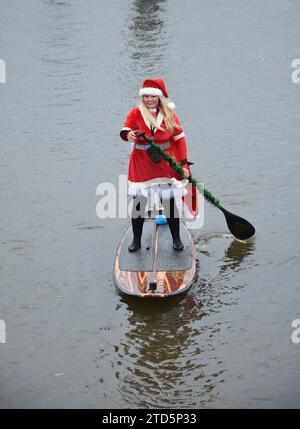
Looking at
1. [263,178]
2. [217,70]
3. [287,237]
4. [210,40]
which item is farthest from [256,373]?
[210,40]

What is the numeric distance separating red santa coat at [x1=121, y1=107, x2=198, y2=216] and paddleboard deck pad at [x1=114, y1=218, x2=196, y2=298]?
0.76 meters

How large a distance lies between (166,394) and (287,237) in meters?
3.51

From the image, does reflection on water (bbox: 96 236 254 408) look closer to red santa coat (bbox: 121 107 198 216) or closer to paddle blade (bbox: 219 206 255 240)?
paddle blade (bbox: 219 206 255 240)

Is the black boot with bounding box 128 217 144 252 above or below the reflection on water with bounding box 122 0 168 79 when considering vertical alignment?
below

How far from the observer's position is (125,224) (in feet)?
28.3

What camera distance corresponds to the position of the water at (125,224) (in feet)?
18.5

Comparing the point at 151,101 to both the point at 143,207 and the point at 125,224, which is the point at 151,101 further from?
the point at 125,224

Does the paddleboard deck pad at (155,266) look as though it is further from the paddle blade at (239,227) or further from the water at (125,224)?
the paddle blade at (239,227)

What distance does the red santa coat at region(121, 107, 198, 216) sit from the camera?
6.68 meters

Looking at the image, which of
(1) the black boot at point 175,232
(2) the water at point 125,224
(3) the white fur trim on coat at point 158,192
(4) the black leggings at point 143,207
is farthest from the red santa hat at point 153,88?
(2) the water at point 125,224

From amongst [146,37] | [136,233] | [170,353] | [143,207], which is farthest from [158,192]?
[146,37]

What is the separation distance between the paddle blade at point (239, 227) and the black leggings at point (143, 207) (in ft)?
3.14

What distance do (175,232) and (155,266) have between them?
0.57 meters

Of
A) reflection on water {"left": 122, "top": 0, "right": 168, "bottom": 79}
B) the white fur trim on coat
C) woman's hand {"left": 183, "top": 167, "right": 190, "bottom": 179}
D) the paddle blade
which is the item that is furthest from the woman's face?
reflection on water {"left": 122, "top": 0, "right": 168, "bottom": 79}
